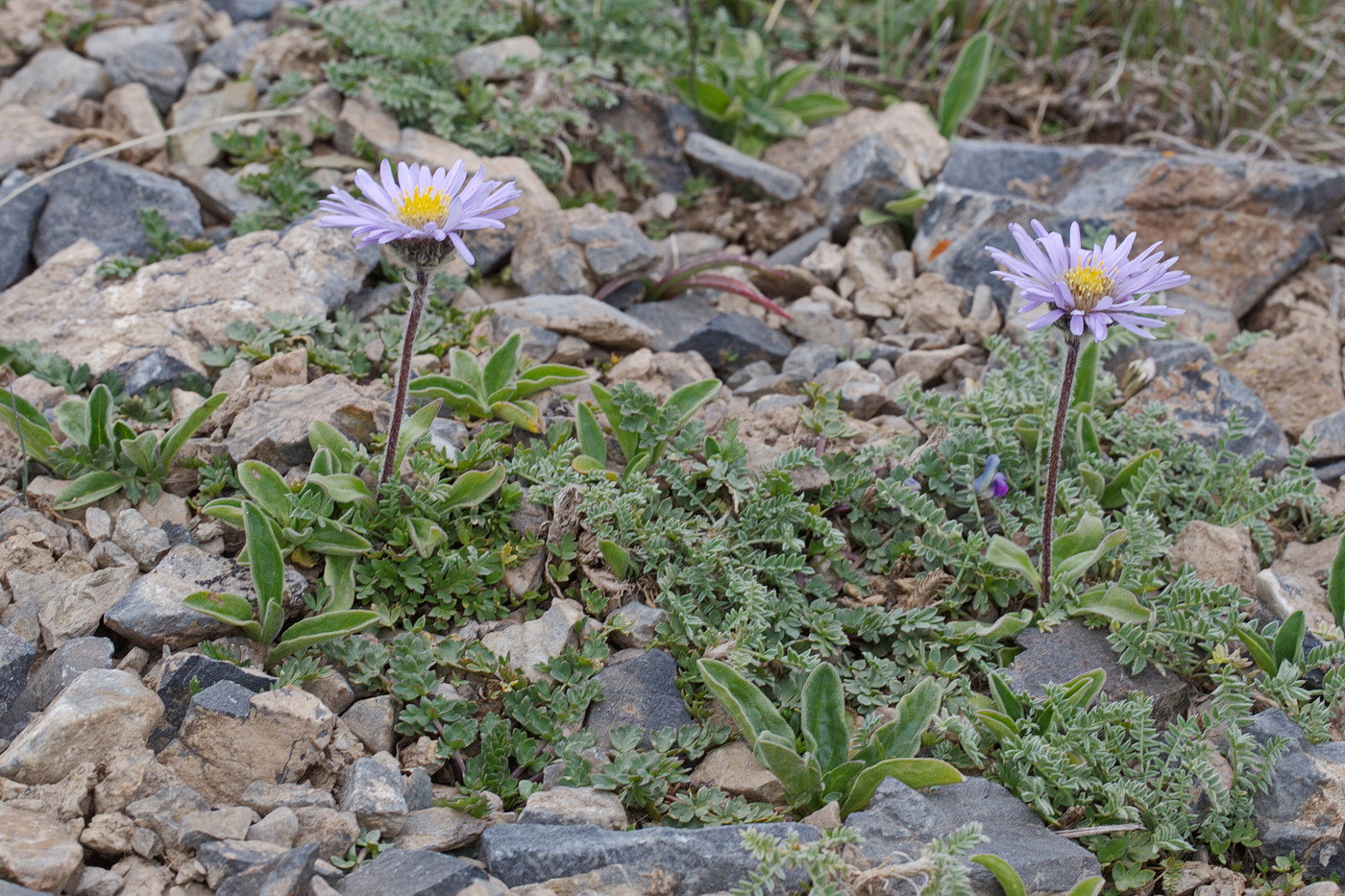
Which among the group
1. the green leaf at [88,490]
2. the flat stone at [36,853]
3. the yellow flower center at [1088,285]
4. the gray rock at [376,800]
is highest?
the yellow flower center at [1088,285]

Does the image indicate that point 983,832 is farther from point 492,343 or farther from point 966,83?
point 966,83

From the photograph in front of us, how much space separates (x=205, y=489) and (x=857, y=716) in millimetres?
2106

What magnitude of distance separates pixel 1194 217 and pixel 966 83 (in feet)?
4.70

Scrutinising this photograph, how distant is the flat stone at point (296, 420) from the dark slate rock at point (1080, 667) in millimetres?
2166

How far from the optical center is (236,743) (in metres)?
2.66

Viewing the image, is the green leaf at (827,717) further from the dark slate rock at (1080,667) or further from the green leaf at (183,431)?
the green leaf at (183,431)

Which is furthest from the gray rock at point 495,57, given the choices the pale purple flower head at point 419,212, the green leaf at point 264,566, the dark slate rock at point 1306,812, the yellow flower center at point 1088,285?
the dark slate rock at point 1306,812

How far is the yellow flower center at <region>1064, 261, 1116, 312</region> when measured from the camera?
2.86m

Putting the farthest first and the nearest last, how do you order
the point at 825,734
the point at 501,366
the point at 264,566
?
the point at 501,366 → the point at 264,566 → the point at 825,734

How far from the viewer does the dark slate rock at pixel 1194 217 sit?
5074mm

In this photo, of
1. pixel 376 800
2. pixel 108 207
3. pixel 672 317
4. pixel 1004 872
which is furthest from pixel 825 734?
pixel 108 207

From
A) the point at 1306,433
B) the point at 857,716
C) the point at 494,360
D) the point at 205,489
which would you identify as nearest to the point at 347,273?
the point at 494,360

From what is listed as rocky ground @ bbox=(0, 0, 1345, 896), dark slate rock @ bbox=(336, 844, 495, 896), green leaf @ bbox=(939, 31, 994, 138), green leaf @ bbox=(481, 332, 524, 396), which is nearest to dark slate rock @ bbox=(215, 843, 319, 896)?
rocky ground @ bbox=(0, 0, 1345, 896)

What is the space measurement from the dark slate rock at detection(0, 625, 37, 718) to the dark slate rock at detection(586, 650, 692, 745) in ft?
4.81
